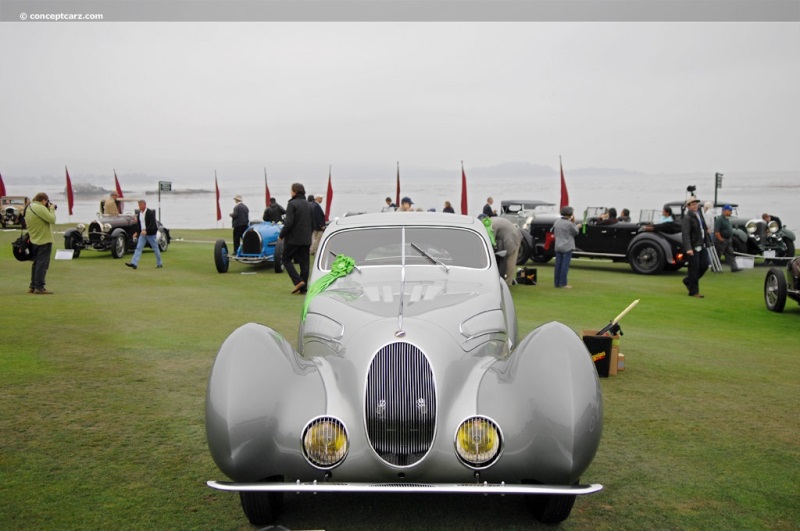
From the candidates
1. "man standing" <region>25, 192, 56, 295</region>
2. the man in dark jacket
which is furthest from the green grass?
the man in dark jacket

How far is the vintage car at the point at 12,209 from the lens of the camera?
1337 inches

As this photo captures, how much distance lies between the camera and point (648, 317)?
36.2 ft

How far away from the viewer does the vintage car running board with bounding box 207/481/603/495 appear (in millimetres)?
3258

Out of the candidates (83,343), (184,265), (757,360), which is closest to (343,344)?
(83,343)

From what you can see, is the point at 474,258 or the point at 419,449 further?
the point at 474,258

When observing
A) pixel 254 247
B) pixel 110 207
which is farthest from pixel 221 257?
pixel 110 207

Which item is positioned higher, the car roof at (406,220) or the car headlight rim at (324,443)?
the car roof at (406,220)

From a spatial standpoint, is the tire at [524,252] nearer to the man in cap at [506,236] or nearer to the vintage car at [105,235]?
the man in cap at [506,236]

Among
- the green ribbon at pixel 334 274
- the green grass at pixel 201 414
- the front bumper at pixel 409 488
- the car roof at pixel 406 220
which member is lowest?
the green grass at pixel 201 414

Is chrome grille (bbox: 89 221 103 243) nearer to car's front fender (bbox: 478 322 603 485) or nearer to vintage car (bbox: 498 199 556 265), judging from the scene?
vintage car (bbox: 498 199 556 265)

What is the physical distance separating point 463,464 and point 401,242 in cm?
245

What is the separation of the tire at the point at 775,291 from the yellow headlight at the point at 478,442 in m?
9.64

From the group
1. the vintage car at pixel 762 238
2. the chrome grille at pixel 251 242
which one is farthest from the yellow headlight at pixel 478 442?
the vintage car at pixel 762 238

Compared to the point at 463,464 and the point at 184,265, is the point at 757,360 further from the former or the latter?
the point at 184,265
